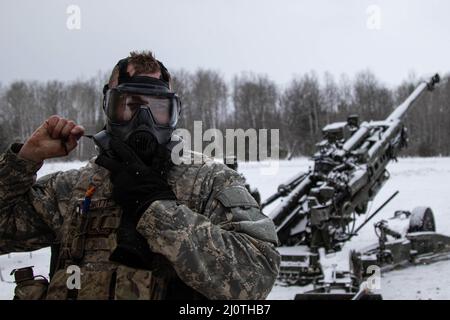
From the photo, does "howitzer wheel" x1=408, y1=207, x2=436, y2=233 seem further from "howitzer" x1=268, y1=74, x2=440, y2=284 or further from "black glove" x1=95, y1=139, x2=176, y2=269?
"black glove" x1=95, y1=139, x2=176, y2=269

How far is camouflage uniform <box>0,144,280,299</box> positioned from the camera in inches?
74.8

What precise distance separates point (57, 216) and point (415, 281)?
6166 millimetres

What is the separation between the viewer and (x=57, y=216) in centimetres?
230

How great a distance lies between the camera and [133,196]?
6.32 feet

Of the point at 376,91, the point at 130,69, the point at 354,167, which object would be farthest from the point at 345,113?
the point at 130,69

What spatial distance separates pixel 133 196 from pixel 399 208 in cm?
1323

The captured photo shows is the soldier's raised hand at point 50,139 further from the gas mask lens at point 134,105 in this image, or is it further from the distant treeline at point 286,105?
the distant treeline at point 286,105

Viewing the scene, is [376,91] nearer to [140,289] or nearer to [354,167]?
[354,167]

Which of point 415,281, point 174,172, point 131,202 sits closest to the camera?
point 131,202

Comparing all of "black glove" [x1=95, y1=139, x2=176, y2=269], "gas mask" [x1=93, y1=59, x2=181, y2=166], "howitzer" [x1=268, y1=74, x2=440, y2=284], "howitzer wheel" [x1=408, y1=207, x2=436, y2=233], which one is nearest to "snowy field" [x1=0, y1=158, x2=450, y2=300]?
"howitzer" [x1=268, y1=74, x2=440, y2=284]

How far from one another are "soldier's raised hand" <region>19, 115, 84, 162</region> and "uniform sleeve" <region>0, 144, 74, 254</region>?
1.9 inches

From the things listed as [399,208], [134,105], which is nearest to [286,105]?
[399,208]

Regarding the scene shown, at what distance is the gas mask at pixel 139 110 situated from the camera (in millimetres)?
2141
